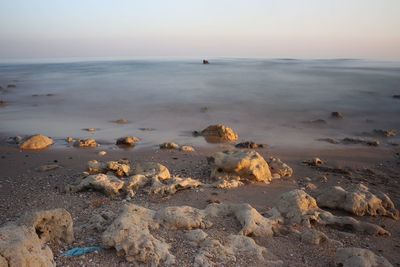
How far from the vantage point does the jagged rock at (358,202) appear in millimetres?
6047

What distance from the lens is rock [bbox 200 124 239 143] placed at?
1128 cm

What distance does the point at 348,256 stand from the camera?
4.36m

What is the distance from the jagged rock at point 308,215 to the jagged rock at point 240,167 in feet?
5.12

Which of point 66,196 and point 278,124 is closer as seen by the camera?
point 66,196

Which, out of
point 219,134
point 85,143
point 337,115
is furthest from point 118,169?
point 337,115

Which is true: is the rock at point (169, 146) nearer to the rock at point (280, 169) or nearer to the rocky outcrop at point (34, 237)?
the rock at point (280, 169)

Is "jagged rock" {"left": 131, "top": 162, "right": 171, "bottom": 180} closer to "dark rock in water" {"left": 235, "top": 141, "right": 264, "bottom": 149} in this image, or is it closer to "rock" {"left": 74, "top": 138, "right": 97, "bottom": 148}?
"rock" {"left": 74, "top": 138, "right": 97, "bottom": 148}

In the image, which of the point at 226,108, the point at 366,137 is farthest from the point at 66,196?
the point at 226,108

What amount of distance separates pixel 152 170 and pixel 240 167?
157 cm

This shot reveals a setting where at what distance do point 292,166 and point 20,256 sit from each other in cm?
634

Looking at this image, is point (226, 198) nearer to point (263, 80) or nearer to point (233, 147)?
point (233, 147)

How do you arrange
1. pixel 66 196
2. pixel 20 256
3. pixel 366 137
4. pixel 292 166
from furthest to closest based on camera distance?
pixel 366 137
pixel 292 166
pixel 66 196
pixel 20 256

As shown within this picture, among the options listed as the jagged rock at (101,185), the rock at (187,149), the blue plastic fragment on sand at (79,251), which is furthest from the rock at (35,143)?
the blue plastic fragment on sand at (79,251)

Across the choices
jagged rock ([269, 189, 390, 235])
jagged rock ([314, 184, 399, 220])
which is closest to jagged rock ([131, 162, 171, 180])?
jagged rock ([269, 189, 390, 235])
